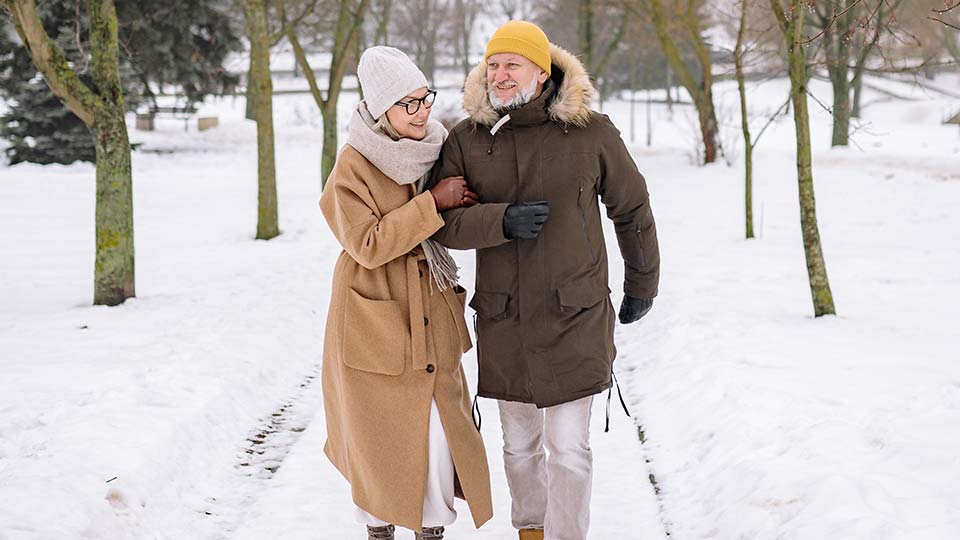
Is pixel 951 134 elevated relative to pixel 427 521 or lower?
elevated

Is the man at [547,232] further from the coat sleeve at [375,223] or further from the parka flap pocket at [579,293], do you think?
the coat sleeve at [375,223]

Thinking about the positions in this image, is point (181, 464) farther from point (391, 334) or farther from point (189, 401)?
point (391, 334)

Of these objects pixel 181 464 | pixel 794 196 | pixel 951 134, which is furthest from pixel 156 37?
pixel 951 134

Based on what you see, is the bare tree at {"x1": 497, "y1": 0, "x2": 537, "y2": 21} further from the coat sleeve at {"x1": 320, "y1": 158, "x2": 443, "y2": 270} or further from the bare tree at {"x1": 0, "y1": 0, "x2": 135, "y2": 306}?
the coat sleeve at {"x1": 320, "y1": 158, "x2": 443, "y2": 270}

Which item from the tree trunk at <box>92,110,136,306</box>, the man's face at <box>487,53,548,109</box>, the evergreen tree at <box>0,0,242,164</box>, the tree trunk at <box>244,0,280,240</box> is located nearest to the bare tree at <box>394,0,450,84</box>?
the evergreen tree at <box>0,0,242,164</box>

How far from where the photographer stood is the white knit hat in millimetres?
3459

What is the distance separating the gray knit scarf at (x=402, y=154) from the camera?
3.49m

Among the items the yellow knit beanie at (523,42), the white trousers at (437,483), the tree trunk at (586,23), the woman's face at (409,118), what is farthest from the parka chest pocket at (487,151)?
the tree trunk at (586,23)

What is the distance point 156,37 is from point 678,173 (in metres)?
11.2

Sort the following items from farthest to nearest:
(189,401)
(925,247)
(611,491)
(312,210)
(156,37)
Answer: (156,37) < (312,210) < (925,247) < (189,401) < (611,491)

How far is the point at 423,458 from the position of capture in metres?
3.67

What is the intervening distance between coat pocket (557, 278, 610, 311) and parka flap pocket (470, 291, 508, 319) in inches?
9.3

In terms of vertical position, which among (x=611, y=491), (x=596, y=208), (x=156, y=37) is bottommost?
(x=611, y=491)

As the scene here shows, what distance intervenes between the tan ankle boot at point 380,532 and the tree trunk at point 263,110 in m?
8.83
